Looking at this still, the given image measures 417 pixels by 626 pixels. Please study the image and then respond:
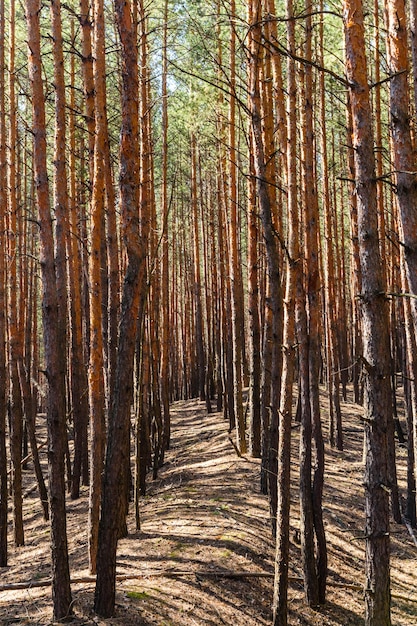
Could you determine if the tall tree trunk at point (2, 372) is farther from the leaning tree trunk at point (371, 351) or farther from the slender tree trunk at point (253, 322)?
the leaning tree trunk at point (371, 351)

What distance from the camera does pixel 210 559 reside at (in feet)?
20.9

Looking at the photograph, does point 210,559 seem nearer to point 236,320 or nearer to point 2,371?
point 2,371

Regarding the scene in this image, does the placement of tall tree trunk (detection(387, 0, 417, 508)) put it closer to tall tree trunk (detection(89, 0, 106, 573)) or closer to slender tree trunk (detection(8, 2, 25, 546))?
tall tree trunk (detection(89, 0, 106, 573))

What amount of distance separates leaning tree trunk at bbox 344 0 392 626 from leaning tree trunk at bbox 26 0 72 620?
2376 mm

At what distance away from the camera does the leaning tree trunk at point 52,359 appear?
483 cm

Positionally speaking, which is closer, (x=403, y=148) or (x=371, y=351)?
(x=371, y=351)

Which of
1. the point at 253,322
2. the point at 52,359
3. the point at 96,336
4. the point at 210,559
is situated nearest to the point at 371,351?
the point at 52,359

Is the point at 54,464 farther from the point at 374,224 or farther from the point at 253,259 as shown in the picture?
the point at 253,259

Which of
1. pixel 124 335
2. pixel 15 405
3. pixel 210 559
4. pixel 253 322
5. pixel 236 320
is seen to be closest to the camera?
pixel 124 335

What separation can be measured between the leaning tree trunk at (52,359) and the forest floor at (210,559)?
38cm

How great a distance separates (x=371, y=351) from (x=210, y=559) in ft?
11.0

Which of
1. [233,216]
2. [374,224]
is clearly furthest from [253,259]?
[374,224]

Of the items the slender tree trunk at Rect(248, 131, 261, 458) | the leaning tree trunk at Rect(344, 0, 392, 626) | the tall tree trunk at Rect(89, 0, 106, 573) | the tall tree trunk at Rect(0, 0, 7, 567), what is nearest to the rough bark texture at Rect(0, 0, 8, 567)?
the tall tree trunk at Rect(0, 0, 7, 567)

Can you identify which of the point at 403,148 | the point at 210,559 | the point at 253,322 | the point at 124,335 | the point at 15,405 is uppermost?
the point at 403,148
